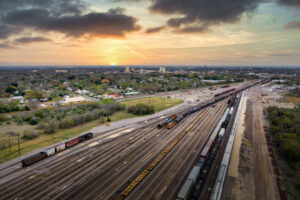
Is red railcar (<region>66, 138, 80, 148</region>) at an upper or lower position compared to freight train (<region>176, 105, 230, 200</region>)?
lower

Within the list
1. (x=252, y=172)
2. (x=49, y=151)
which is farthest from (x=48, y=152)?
(x=252, y=172)

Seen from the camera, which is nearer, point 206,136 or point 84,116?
point 206,136

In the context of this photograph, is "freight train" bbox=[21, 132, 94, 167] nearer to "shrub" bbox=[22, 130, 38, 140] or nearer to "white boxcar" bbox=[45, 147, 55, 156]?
"white boxcar" bbox=[45, 147, 55, 156]

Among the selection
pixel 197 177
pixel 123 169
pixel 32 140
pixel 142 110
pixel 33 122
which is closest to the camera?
pixel 197 177

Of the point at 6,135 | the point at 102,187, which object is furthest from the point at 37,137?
the point at 102,187

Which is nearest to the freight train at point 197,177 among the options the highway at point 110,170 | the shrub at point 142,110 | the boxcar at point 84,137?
the highway at point 110,170

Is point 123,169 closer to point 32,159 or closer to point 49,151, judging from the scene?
point 49,151

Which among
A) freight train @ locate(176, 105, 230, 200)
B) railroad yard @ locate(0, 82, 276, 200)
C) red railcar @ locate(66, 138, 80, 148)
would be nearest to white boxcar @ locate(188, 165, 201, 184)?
freight train @ locate(176, 105, 230, 200)

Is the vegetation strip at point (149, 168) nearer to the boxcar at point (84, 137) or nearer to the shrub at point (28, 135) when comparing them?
the boxcar at point (84, 137)

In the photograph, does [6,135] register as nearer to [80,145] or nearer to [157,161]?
[80,145]
